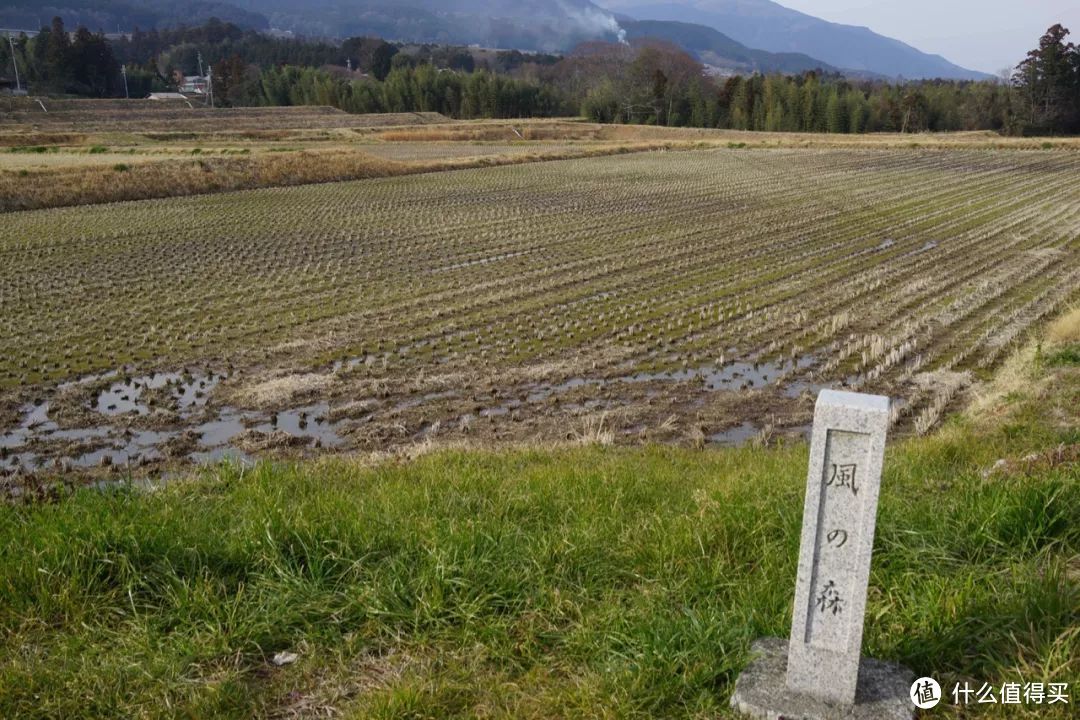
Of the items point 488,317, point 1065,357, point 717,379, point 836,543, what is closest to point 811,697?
point 836,543

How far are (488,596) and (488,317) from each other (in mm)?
9946

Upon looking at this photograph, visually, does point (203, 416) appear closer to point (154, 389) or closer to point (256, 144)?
point (154, 389)

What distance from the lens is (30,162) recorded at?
3294 cm

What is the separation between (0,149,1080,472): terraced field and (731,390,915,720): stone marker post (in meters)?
5.07

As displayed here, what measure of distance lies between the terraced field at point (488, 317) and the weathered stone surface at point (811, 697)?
4.96 metres

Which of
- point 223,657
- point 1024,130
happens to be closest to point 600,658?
point 223,657

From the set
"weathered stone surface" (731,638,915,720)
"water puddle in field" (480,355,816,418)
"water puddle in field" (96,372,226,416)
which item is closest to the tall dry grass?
"water puddle in field" (96,372,226,416)

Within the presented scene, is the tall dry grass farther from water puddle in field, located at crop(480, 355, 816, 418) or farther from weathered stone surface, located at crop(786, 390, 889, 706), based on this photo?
weathered stone surface, located at crop(786, 390, 889, 706)

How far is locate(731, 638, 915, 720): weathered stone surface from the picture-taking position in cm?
302

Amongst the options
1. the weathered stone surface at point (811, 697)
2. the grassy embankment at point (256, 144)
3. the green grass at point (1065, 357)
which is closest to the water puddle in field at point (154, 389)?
the weathered stone surface at point (811, 697)

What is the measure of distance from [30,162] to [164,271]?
69.4 ft

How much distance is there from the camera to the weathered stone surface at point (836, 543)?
287 cm

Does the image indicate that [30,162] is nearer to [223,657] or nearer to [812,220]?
[812,220]

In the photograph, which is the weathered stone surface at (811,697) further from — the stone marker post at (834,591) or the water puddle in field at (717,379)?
the water puddle in field at (717,379)
